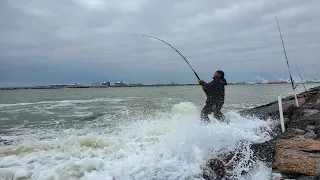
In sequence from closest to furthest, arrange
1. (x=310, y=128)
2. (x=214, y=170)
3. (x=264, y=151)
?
(x=214, y=170) < (x=264, y=151) < (x=310, y=128)

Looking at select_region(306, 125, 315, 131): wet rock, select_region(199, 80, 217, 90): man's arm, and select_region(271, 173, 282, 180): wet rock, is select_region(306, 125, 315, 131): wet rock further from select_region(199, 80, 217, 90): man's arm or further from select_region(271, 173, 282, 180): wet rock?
select_region(271, 173, 282, 180): wet rock

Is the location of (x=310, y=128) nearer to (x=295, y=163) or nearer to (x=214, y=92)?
(x=214, y=92)

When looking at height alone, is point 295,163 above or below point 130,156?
above

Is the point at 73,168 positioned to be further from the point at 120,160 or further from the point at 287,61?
the point at 287,61

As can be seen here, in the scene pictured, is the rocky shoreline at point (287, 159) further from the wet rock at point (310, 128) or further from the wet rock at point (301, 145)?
the wet rock at point (310, 128)

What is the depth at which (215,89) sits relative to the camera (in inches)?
353

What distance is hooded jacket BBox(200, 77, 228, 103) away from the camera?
29.4ft

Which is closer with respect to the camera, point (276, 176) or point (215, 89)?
point (276, 176)

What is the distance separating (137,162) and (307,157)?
10.6ft

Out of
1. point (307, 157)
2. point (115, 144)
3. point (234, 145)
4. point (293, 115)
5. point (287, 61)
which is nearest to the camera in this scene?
point (307, 157)

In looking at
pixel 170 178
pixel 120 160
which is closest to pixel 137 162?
pixel 120 160

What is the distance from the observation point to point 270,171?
4.91m

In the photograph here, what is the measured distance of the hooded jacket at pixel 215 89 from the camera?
352 inches

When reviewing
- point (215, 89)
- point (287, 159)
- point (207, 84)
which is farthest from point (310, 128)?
point (287, 159)
